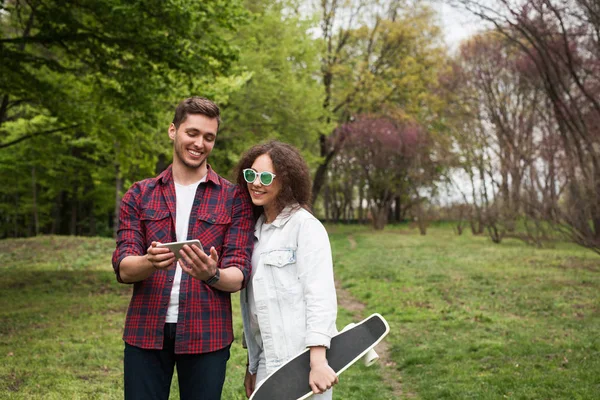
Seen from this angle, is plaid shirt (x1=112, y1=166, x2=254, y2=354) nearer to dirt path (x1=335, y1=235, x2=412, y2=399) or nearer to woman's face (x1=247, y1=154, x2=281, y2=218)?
woman's face (x1=247, y1=154, x2=281, y2=218)

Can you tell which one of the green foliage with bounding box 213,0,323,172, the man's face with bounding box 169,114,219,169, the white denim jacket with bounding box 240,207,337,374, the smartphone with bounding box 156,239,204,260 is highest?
the green foliage with bounding box 213,0,323,172

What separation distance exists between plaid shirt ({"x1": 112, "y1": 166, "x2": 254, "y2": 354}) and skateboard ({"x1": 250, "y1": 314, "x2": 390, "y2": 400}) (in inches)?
12.1

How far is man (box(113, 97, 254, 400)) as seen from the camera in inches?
105

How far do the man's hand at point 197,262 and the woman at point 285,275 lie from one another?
1.19 ft

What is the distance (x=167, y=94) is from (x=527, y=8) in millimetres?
7190

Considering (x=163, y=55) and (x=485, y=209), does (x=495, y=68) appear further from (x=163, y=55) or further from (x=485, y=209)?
(x=163, y=55)

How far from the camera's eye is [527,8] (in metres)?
11.5

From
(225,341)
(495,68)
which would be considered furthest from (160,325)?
(495,68)

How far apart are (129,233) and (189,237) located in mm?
268

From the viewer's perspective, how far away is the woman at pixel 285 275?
2.69m

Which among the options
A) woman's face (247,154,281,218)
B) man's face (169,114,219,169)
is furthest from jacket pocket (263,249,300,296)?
man's face (169,114,219,169)

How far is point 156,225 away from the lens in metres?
2.77

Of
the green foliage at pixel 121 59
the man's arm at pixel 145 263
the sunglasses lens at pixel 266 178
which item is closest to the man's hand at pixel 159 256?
the man's arm at pixel 145 263

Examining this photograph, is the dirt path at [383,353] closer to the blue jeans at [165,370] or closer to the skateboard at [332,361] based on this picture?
the skateboard at [332,361]
